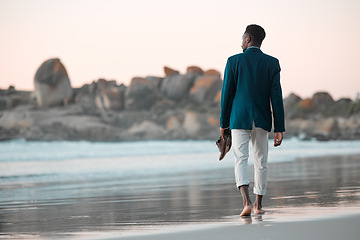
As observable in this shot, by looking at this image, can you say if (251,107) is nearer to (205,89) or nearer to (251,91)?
(251,91)

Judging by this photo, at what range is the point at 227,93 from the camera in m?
4.59

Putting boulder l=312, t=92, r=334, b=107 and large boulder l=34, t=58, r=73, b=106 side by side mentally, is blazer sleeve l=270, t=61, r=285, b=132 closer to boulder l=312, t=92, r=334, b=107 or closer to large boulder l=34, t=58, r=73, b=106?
boulder l=312, t=92, r=334, b=107

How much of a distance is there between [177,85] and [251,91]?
102794 mm

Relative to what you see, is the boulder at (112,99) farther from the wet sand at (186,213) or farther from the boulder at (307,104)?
the wet sand at (186,213)

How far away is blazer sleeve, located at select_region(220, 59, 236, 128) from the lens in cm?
459

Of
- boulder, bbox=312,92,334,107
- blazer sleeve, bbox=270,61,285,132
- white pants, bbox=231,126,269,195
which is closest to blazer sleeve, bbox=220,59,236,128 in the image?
white pants, bbox=231,126,269,195

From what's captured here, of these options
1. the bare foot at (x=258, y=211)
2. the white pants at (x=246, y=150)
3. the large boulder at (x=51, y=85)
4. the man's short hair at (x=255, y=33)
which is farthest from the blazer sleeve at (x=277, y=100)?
the large boulder at (x=51, y=85)

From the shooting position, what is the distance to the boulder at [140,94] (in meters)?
103

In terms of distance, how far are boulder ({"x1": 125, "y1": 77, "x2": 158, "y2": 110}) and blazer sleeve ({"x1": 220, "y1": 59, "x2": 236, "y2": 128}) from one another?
9847cm

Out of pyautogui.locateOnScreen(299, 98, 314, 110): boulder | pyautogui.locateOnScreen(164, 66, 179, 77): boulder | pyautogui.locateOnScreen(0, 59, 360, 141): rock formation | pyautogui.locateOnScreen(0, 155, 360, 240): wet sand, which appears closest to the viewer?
pyautogui.locateOnScreen(0, 155, 360, 240): wet sand

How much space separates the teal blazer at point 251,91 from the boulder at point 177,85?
331 ft

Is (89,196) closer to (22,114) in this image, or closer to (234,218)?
(234,218)

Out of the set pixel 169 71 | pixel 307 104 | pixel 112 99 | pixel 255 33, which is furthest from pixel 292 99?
pixel 255 33

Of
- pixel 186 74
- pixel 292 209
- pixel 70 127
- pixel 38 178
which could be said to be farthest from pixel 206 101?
pixel 292 209
